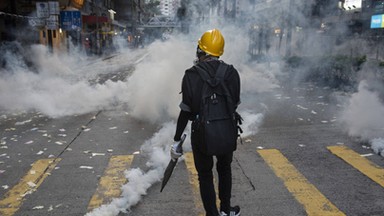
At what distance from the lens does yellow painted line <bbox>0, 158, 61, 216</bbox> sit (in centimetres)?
416

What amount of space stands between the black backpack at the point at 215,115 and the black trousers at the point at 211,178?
6.7 inches

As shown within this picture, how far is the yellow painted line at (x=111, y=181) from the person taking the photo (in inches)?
168

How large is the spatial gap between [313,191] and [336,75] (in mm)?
11097

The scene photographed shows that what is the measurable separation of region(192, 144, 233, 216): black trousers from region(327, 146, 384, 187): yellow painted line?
2287 millimetres

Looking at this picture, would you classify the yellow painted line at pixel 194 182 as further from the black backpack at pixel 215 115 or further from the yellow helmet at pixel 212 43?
the yellow helmet at pixel 212 43

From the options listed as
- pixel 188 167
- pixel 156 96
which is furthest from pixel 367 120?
pixel 156 96

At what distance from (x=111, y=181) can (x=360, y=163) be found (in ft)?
11.5

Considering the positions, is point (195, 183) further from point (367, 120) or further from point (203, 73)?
point (367, 120)

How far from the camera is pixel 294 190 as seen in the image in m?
4.50

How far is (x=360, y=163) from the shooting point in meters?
5.44

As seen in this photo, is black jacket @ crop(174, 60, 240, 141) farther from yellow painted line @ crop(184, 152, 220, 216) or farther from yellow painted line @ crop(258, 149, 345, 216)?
yellow painted line @ crop(258, 149, 345, 216)

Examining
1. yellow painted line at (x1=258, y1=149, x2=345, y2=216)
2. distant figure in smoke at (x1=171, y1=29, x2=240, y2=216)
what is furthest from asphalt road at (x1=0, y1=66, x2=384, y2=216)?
distant figure in smoke at (x1=171, y1=29, x2=240, y2=216)

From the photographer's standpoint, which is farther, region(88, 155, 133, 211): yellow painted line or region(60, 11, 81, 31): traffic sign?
region(60, 11, 81, 31): traffic sign

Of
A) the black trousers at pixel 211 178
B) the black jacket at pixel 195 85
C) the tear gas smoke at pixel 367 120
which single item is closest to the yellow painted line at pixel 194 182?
the black trousers at pixel 211 178
